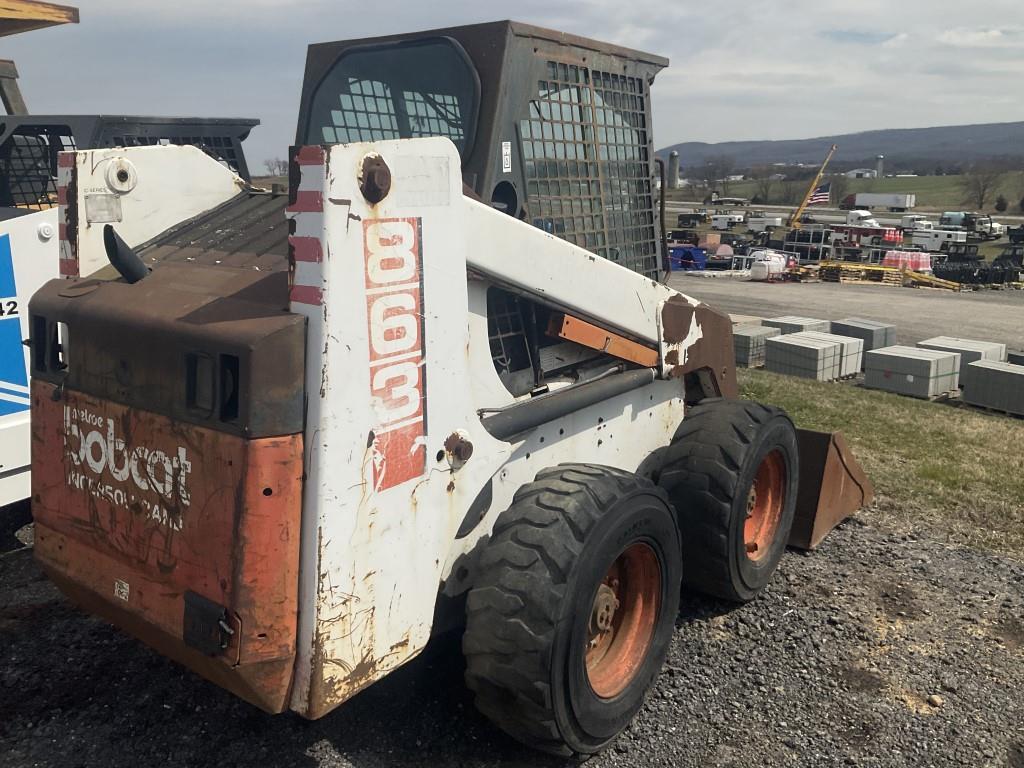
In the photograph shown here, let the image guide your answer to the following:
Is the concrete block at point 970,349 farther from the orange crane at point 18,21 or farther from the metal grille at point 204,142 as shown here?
the orange crane at point 18,21

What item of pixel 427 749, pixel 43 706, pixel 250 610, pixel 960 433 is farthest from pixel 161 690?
pixel 960 433

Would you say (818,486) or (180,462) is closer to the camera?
(180,462)

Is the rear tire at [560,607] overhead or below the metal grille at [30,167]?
below

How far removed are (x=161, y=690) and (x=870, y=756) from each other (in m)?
2.96

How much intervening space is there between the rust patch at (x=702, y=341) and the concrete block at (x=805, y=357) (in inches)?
263

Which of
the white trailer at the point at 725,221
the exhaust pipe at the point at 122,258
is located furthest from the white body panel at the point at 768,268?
the exhaust pipe at the point at 122,258

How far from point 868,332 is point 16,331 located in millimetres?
11255

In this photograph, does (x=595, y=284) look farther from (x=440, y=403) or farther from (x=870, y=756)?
(x=870, y=756)

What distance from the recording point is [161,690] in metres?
3.70

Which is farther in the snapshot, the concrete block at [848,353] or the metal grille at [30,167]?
the concrete block at [848,353]

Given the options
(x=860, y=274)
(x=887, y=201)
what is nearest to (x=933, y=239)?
(x=860, y=274)

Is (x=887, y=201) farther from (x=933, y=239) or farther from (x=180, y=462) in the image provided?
(x=180, y=462)

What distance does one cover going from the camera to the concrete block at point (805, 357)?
1104 centimetres

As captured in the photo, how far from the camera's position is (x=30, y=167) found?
21.6 feet
